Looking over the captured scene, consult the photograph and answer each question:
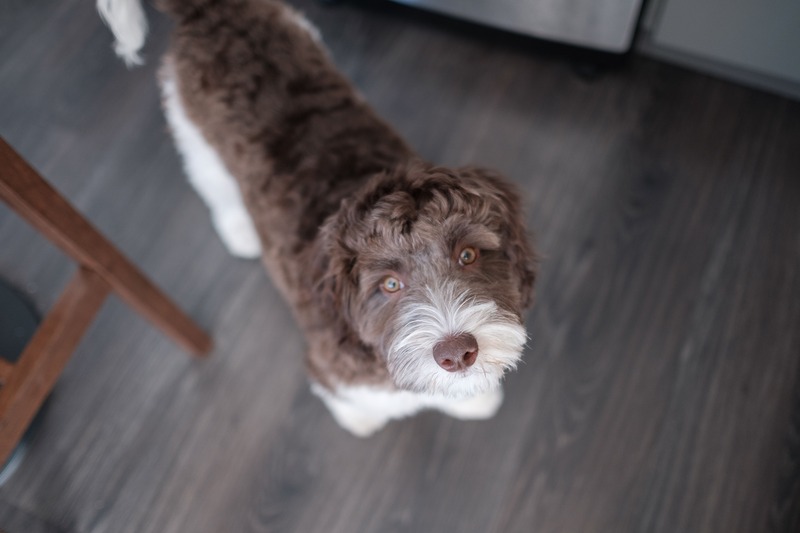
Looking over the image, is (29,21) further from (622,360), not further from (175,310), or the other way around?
(622,360)

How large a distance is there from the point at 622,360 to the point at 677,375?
0.20 metres

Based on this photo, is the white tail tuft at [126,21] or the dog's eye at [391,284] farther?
the white tail tuft at [126,21]

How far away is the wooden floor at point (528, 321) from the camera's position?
2.02 meters

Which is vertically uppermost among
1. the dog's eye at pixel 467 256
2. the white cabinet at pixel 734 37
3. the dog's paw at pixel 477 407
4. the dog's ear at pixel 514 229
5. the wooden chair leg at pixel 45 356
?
the white cabinet at pixel 734 37

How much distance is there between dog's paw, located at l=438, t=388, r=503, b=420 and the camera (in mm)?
1938

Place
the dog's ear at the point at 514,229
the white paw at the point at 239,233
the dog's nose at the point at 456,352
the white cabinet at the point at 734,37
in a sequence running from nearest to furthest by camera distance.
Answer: the dog's nose at the point at 456,352
the dog's ear at the point at 514,229
the white cabinet at the point at 734,37
the white paw at the point at 239,233

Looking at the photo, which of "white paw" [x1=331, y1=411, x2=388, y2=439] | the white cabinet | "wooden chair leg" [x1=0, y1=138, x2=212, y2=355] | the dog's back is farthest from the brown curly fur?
the white cabinet

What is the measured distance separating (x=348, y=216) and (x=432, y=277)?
26 centimetres

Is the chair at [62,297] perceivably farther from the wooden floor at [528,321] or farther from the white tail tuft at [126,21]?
the white tail tuft at [126,21]

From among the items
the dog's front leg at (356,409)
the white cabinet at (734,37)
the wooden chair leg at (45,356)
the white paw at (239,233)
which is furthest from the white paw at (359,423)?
the white cabinet at (734,37)

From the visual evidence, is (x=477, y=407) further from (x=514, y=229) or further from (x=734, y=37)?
(x=734, y=37)

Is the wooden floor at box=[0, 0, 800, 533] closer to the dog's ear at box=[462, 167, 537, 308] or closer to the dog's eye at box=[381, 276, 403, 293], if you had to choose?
the dog's ear at box=[462, 167, 537, 308]

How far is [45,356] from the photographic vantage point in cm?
160

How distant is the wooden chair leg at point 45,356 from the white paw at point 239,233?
647mm
